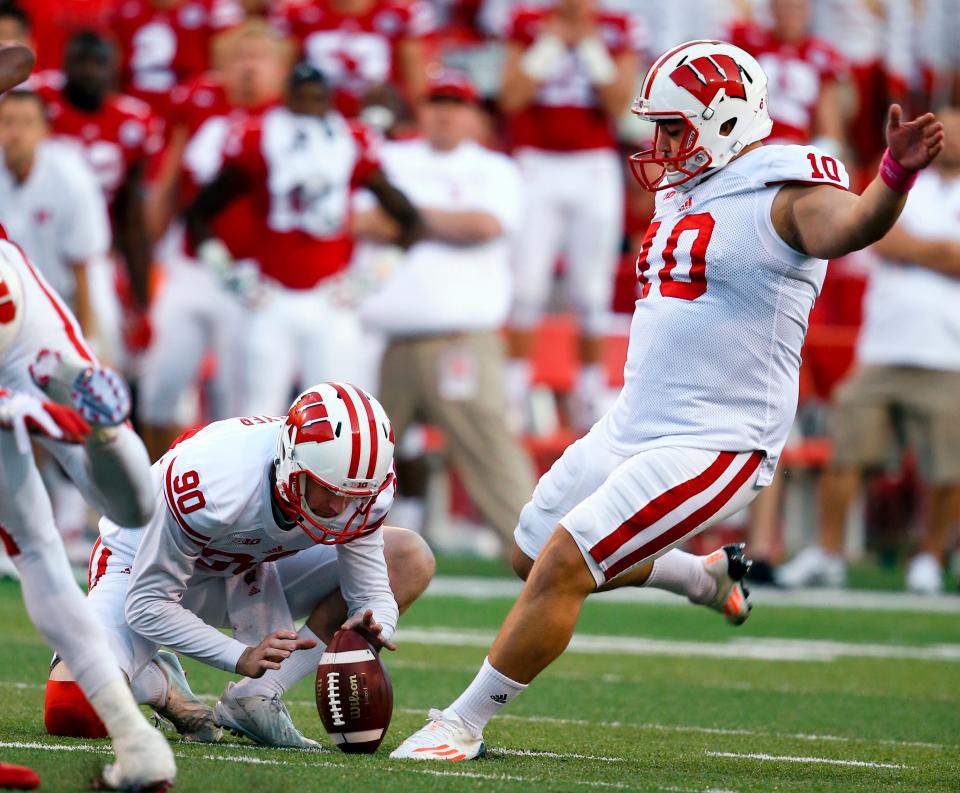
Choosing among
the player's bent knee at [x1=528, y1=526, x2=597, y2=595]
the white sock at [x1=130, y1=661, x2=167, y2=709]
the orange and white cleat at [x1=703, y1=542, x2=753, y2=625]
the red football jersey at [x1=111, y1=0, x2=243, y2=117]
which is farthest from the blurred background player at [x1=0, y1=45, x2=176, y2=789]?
the red football jersey at [x1=111, y1=0, x2=243, y2=117]

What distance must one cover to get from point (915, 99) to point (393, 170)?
13.9 feet

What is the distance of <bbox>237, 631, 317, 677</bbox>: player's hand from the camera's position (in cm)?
422

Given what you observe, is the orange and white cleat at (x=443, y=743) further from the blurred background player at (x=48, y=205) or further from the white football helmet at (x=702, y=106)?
the blurred background player at (x=48, y=205)

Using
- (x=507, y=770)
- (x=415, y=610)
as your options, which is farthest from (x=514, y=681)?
(x=415, y=610)

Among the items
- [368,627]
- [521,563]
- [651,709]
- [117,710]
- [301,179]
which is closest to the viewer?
[117,710]

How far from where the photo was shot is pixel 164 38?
10.5 metres

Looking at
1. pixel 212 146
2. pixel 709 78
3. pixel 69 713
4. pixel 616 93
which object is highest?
pixel 709 78

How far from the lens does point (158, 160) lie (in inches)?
390

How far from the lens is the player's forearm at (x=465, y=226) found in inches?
337

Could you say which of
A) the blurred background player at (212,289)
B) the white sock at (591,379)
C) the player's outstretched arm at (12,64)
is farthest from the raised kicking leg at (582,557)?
the white sock at (591,379)

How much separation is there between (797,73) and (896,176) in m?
6.16

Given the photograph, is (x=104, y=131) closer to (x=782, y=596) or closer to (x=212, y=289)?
(x=212, y=289)

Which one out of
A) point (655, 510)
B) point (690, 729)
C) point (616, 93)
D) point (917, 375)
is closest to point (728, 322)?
point (655, 510)

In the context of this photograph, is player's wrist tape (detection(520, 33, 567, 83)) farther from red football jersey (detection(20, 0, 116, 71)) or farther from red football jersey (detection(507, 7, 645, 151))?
red football jersey (detection(20, 0, 116, 71))
